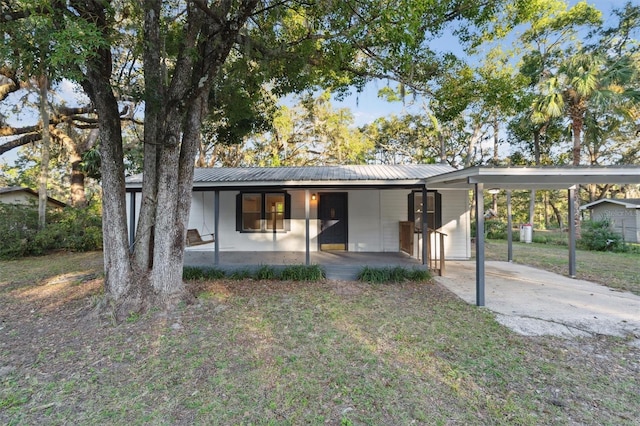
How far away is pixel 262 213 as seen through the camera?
9.02m

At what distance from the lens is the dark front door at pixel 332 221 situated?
29.1 ft

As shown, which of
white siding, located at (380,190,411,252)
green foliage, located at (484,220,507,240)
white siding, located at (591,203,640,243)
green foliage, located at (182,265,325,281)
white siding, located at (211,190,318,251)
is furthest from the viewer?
green foliage, located at (484,220,507,240)

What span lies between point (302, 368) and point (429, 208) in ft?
21.3

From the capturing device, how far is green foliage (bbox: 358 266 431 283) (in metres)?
6.48

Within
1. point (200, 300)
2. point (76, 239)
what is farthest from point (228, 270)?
point (76, 239)

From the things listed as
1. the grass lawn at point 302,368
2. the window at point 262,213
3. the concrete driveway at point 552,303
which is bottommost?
the grass lawn at point 302,368

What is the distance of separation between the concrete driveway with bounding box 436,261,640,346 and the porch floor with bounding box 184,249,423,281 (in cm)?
133

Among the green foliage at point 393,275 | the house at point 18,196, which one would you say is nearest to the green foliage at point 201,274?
the green foliage at point 393,275

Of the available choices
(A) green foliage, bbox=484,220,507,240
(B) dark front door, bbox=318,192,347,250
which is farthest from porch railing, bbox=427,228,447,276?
(A) green foliage, bbox=484,220,507,240

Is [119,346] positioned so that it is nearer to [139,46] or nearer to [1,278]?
[139,46]

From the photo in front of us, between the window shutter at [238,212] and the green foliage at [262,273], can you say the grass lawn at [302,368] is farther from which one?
the window shutter at [238,212]

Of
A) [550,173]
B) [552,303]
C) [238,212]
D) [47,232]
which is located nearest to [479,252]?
[552,303]

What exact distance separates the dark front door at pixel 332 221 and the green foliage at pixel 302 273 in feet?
7.49

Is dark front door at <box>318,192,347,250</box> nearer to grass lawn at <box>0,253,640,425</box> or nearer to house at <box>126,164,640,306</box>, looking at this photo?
house at <box>126,164,640,306</box>
